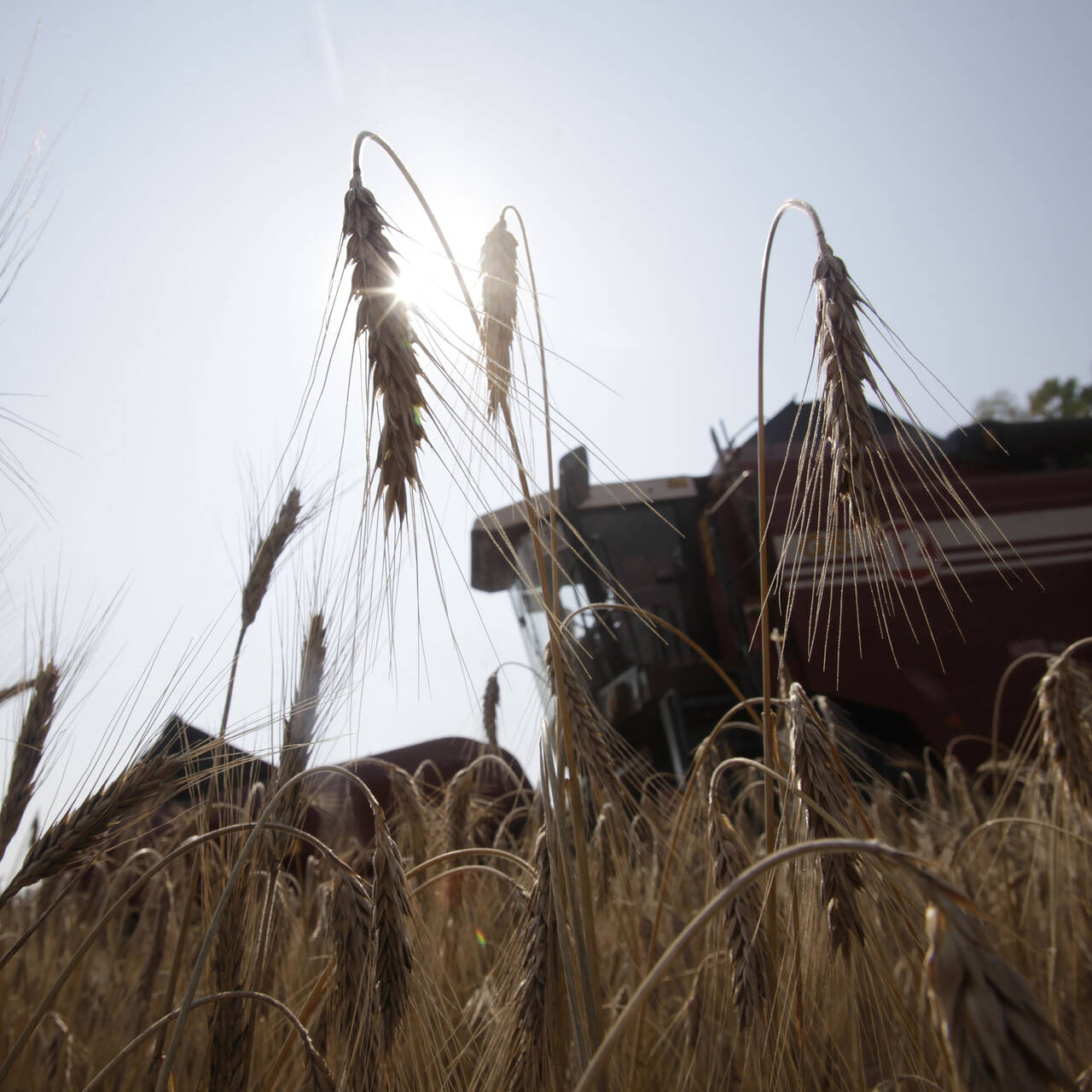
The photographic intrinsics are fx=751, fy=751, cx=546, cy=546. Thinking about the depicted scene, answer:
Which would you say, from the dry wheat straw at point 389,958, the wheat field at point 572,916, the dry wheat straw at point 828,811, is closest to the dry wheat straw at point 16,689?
the wheat field at point 572,916

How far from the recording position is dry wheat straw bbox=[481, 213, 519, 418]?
116 cm

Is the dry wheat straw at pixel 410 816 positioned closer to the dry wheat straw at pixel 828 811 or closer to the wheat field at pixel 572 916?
the wheat field at pixel 572 916

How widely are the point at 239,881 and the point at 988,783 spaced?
454cm

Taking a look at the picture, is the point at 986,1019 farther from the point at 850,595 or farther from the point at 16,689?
the point at 850,595

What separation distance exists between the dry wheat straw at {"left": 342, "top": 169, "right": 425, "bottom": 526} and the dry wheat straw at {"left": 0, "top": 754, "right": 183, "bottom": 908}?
0.49 metres

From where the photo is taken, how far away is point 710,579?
5.25 meters

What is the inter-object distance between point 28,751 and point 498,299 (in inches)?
39.2

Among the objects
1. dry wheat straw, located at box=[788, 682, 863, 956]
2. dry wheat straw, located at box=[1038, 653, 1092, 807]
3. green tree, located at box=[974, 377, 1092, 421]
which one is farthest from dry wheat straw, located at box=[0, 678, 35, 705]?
green tree, located at box=[974, 377, 1092, 421]

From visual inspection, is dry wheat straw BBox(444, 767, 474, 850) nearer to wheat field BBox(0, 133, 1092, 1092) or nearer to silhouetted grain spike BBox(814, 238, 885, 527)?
wheat field BBox(0, 133, 1092, 1092)

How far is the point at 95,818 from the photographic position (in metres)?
0.92

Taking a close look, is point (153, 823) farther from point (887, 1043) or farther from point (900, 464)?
point (900, 464)

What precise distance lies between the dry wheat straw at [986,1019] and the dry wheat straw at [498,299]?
871mm

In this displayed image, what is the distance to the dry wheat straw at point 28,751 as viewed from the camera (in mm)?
1014

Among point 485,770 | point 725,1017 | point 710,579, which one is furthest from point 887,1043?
point 710,579
